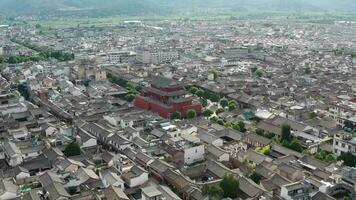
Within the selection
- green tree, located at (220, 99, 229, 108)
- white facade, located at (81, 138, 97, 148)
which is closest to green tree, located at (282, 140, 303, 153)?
green tree, located at (220, 99, 229, 108)

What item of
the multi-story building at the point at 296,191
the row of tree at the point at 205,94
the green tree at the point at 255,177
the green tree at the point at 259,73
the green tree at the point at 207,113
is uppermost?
the multi-story building at the point at 296,191

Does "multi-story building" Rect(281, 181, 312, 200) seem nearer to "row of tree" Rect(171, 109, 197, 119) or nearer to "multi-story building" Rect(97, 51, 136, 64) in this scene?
"row of tree" Rect(171, 109, 197, 119)

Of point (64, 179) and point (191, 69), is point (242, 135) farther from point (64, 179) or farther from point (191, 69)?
point (191, 69)

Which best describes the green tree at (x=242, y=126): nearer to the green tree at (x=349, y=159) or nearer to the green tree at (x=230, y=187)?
the green tree at (x=349, y=159)

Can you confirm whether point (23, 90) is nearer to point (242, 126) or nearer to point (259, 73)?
point (242, 126)

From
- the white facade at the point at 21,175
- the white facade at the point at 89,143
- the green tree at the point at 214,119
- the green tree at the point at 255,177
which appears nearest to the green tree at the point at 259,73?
the green tree at the point at 214,119

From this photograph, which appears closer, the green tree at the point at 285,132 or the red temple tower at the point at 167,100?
the green tree at the point at 285,132

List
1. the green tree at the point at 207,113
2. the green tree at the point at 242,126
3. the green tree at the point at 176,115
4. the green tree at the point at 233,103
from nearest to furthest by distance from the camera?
the green tree at the point at 242,126 → the green tree at the point at 176,115 → the green tree at the point at 207,113 → the green tree at the point at 233,103

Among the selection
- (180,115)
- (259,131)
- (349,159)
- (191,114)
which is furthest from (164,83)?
(349,159)
